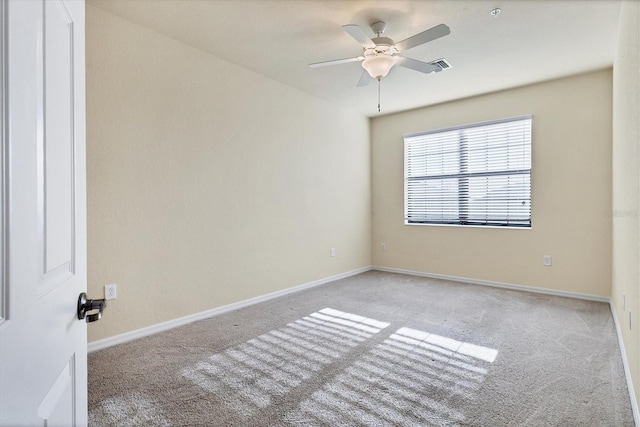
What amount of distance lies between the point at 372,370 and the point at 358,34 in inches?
88.2

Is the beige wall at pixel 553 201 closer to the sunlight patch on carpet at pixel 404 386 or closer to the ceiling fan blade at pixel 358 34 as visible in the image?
the sunlight patch on carpet at pixel 404 386

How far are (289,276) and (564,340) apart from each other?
8.90ft

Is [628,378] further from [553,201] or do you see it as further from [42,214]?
[42,214]

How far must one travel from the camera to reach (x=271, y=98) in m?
3.84

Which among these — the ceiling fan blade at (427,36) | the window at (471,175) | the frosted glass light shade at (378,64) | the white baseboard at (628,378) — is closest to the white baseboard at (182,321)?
the window at (471,175)

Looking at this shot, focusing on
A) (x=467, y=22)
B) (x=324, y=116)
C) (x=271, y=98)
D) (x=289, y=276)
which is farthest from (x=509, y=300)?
(x=271, y=98)

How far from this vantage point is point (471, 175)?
15.2 ft

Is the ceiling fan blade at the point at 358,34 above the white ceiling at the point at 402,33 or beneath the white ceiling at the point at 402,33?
beneath

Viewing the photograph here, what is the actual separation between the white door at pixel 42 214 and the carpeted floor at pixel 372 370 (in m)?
1.15

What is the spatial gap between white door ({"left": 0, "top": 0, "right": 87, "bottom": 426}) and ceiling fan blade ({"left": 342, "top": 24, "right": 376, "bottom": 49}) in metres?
1.67

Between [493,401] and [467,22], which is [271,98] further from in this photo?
[493,401]

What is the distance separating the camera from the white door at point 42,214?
1.67ft

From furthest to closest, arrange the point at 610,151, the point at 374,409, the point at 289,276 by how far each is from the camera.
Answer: the point at 289,276
the point at 610,151
the point at 374,409

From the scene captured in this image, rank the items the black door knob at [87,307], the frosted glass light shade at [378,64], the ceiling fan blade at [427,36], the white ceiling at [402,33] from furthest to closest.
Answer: the frosted glass light shade at [378,64]
the white ceiling at [402,33]
the ceiling fan blade at [427,36]
the black door knob at [87,307]
